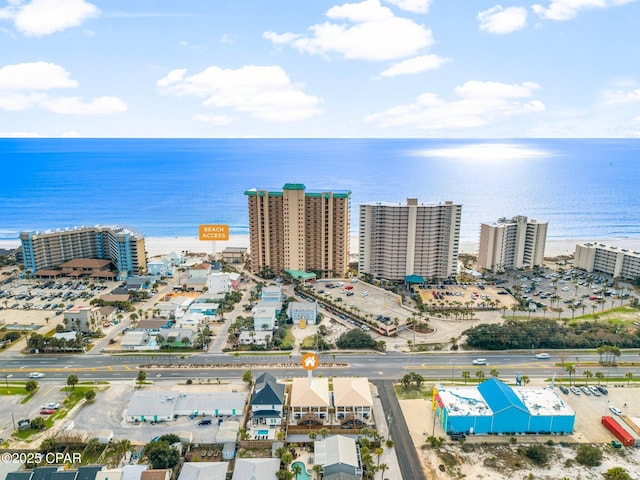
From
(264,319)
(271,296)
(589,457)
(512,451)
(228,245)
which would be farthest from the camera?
(228,245)

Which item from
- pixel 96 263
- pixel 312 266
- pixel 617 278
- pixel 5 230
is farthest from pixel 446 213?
pixel 5 230

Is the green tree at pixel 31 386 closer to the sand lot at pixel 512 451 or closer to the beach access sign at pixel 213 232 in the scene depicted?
the sand lot at pixel 512 451

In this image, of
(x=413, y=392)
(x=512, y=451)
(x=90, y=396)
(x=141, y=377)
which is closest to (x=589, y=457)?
(x=512, y=451)

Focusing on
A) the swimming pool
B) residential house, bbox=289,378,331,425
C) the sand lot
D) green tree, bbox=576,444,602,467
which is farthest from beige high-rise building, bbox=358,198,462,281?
the swimming pool

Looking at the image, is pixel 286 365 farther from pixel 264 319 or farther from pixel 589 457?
pixel 589 457

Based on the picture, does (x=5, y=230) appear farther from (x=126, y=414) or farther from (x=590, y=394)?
(x=590, y=394)

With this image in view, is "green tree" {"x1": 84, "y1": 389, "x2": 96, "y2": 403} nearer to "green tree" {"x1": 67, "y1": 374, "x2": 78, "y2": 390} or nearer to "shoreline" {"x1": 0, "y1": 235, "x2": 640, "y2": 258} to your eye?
"green tree" {"x1": 67, "y1": 374, "x2": 78, "y2": 390}
